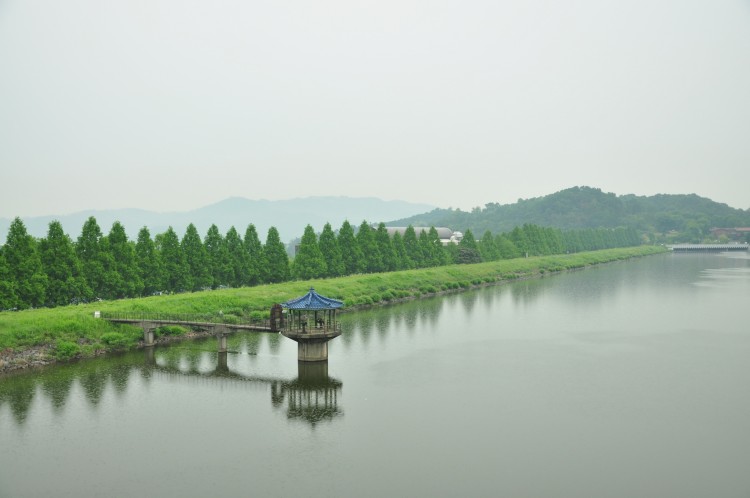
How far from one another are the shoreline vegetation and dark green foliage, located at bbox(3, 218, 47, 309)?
185cm

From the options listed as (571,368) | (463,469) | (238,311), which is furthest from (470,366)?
(238,311)

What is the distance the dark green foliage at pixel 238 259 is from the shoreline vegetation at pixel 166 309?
245cm

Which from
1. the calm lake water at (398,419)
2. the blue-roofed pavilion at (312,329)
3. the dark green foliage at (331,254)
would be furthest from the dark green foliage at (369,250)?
the blue-roofed pavilion at (312,329)

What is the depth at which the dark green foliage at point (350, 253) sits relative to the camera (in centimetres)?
7794

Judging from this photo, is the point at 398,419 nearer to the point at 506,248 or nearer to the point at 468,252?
the point at 468,252

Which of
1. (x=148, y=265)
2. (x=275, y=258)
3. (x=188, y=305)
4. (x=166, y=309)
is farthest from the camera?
(x=275, y=258)

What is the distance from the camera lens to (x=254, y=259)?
65.1 m

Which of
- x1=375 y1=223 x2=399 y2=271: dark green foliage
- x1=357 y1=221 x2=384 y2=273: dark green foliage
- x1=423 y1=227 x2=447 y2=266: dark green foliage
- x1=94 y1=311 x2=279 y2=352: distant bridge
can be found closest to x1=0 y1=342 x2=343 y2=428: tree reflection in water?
x1=94 y1=311 x2=279 y2=352: distant bridge

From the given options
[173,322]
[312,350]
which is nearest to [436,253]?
[173,322]

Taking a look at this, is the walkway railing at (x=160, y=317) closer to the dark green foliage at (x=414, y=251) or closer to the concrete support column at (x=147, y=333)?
the concrete support column at (x=147, y=333)

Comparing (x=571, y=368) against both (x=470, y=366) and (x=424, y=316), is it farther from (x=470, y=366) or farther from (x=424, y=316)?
(x=424, y=316)

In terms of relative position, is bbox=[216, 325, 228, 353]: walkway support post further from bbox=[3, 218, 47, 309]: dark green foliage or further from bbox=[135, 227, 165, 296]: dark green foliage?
bbox=[135, 227, 165, 296]: dark green foliage

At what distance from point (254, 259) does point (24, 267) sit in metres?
24.8

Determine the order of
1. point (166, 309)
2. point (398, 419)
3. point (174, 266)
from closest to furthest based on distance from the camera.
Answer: point (398, 419) → point (166, 309) → point (174, 266)
